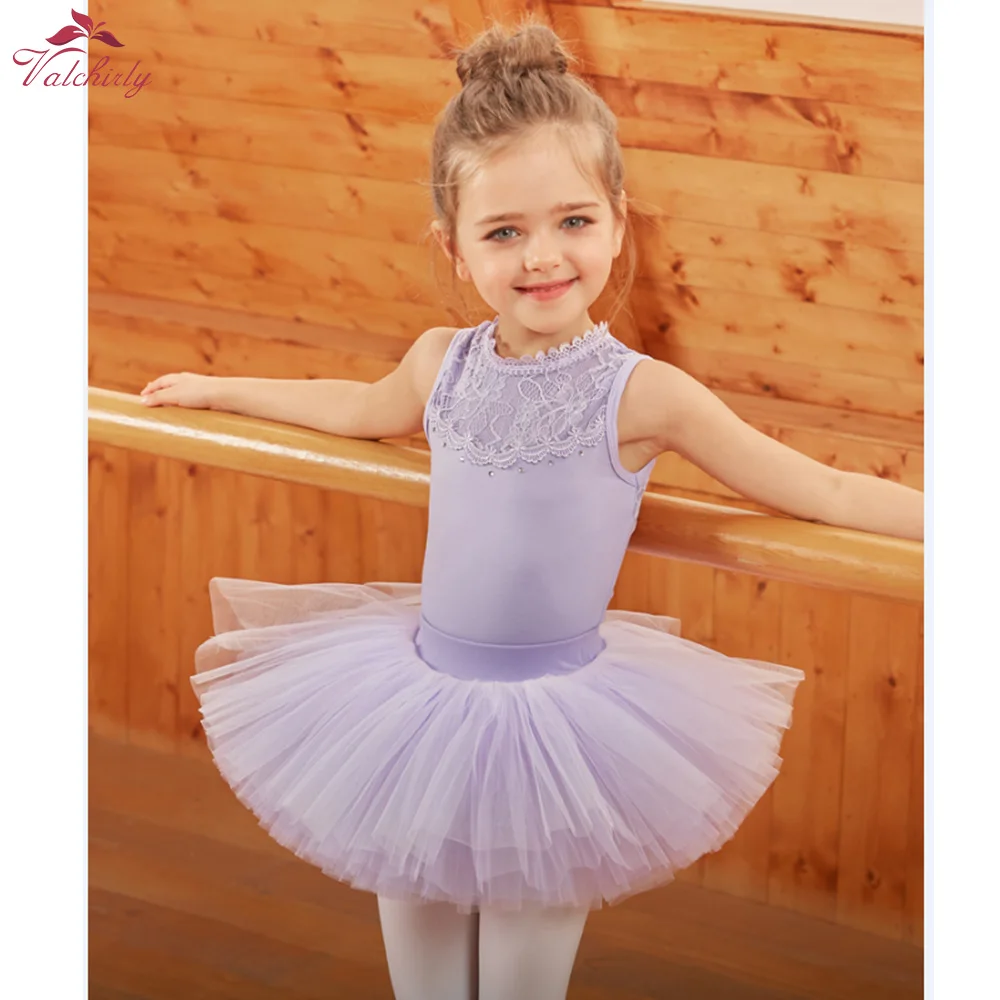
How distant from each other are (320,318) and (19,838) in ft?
4.05

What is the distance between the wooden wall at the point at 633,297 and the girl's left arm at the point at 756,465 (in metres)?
0.28

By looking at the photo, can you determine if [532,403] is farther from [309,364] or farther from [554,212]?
A: [309,364]

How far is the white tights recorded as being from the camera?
4.47 feet

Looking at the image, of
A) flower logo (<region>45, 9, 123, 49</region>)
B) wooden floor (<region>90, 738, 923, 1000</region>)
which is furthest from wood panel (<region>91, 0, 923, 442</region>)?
wooden floor (<region>90, 738, 923, 1000</region>)

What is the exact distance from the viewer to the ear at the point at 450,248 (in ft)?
4.51

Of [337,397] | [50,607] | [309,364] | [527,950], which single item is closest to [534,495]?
[337,397]

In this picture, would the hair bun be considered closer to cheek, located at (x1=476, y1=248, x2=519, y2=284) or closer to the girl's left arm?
cheek, located at (x1=476, y1=248, x2=519, y2=284)

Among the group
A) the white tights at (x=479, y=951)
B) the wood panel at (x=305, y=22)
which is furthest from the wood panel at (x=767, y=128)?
the white tights at (x=479, y=951)

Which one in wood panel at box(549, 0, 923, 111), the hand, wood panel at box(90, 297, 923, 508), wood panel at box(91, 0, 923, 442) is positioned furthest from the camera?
wood panel at box(90, 297, 923, 508)

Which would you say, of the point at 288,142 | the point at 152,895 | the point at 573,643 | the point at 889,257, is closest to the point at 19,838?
the point at 573,643

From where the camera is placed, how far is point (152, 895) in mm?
2318

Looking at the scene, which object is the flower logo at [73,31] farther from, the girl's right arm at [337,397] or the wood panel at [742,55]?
the wood panel at [742,55]

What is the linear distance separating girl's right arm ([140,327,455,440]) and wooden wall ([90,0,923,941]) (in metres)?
0.08
